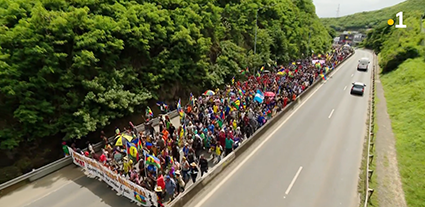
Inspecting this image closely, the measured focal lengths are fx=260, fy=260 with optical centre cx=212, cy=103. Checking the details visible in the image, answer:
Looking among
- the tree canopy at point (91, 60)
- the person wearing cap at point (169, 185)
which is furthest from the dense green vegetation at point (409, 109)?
the tree canopy at point (91, 60)

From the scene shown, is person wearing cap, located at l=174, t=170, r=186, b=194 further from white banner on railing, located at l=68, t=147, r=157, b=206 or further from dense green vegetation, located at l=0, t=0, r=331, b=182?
dense green vegetation, located at l=0, t=0, r=331, b=182

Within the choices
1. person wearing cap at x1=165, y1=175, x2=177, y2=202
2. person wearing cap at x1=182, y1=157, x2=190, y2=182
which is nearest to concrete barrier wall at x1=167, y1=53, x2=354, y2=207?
person wearing cap at x1=165, y1=175, x2=177, y2=202

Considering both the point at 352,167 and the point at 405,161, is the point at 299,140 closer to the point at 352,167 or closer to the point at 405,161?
the point at 352,167

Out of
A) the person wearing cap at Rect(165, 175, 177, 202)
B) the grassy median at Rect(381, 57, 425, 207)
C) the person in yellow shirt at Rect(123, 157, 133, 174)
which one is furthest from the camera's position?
the grassy median at Rect(381, 57, 425, 207)

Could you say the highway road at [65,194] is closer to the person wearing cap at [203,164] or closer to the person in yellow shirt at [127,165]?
the person in yellow shirt at [127,165]

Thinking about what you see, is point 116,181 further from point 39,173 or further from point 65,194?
point 39,173

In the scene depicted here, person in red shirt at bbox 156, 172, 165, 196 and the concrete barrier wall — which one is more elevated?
person in red shirt at bbox 156, 172, 165, 196
